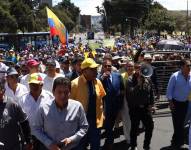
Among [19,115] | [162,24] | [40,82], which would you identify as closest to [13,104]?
[19,115]

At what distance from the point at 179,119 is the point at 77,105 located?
4094 mm

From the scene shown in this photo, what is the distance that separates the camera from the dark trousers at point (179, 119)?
8289mm

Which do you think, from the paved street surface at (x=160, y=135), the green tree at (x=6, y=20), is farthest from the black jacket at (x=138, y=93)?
the green tree at (x=6, y=20)

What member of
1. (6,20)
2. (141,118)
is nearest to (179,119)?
(141,118)

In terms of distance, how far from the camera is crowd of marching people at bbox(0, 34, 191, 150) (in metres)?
4.50

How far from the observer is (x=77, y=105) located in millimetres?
4602

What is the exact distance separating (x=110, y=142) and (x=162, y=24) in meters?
72.7

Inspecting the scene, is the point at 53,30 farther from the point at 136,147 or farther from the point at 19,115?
the point at 19,115

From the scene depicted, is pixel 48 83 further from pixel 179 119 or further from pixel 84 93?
pixel 179 119

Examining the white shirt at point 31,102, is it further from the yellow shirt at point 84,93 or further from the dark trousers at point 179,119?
the dark trousers at point 179,119

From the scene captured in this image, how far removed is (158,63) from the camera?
12.3 m

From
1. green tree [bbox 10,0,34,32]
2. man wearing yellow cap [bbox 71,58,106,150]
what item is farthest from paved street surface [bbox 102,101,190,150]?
green tree [bbox 10,0,34,32]

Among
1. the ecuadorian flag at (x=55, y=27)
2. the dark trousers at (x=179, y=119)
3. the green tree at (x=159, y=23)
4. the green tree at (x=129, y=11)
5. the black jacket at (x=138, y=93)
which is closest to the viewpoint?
the black jacket at (x=138, y=93)

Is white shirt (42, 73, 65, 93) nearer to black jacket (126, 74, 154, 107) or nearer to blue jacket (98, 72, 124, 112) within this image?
blue jacket (98, 72, 124, 112)
